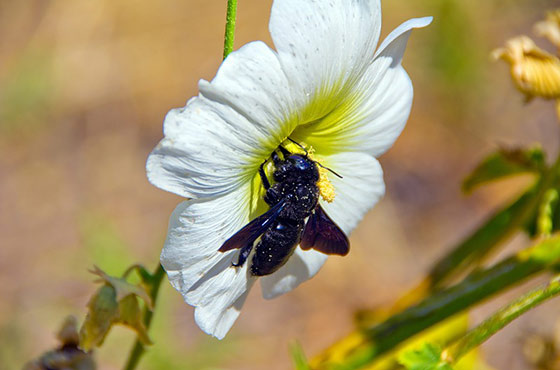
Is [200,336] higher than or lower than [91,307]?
lower

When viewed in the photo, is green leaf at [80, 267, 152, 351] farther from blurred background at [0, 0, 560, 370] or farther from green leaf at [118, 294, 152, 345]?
blurred background at [0, 0, 560, 370]

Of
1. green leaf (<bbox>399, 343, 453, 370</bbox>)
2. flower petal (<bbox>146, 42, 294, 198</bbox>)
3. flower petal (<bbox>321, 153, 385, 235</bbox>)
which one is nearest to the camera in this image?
flower petal (<bbox>146, 42, 294, 198</bbox>)

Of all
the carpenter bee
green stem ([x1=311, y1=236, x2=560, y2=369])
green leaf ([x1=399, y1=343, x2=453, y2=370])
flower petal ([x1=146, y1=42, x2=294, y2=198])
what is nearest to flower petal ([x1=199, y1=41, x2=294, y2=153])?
flower petal ([x1=146, y1=42, x2=294, y2=198])

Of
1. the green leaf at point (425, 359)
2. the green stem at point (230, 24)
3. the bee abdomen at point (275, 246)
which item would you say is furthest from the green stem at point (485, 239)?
the green stem at point (230, 24)

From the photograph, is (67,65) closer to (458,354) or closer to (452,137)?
(452,137)

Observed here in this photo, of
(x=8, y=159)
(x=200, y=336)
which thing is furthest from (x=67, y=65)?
(x=200, y=336)

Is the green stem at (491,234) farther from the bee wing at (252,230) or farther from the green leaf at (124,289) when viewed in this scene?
the green leaf at (124,289)

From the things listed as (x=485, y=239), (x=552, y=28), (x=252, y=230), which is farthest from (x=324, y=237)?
(x=552, y=28)
